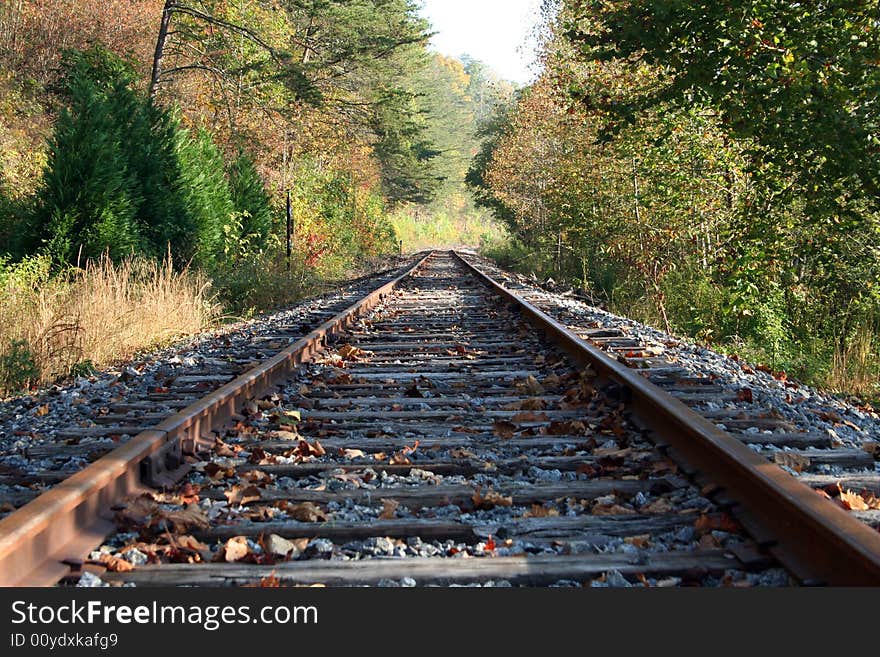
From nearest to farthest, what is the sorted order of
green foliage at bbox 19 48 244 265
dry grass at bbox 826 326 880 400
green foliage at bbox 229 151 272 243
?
dry grass at bbox 826 326 880 400 → green foliage at bbox 19 48 244 265 → green foliage at bbox 229 151 272 243

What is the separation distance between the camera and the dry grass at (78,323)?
6789 millimetres

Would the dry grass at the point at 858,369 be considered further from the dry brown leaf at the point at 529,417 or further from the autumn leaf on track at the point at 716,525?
the autumn leaf on track at the point at 716,525

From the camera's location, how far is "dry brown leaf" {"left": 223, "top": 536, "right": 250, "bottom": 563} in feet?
8.73

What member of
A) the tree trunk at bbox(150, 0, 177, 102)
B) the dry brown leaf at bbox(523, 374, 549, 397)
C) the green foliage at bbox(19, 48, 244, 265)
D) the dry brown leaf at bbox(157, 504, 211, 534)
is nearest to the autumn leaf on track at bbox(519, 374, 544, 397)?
the dry brown leaf at bbox(523, 374, 549, 397)

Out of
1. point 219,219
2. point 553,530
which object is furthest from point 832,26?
point 219,219

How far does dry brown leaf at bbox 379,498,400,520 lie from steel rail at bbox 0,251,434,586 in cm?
97

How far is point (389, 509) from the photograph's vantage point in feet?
10.1

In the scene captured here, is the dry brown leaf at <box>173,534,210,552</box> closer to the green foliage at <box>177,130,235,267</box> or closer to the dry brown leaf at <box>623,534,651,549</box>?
the dry brown leaf at <box>623,534,651,549</box>

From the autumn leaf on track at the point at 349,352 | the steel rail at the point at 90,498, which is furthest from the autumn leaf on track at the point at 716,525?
the autumn leaf on track at the point at 349,352

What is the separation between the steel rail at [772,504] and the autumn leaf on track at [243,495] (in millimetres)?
1776

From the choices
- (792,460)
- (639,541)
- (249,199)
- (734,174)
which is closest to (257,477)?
(639,541)

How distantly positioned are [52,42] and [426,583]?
2087 cm

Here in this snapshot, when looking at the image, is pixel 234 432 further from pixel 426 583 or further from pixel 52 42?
pixel 52 42

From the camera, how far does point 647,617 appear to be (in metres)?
2.14
